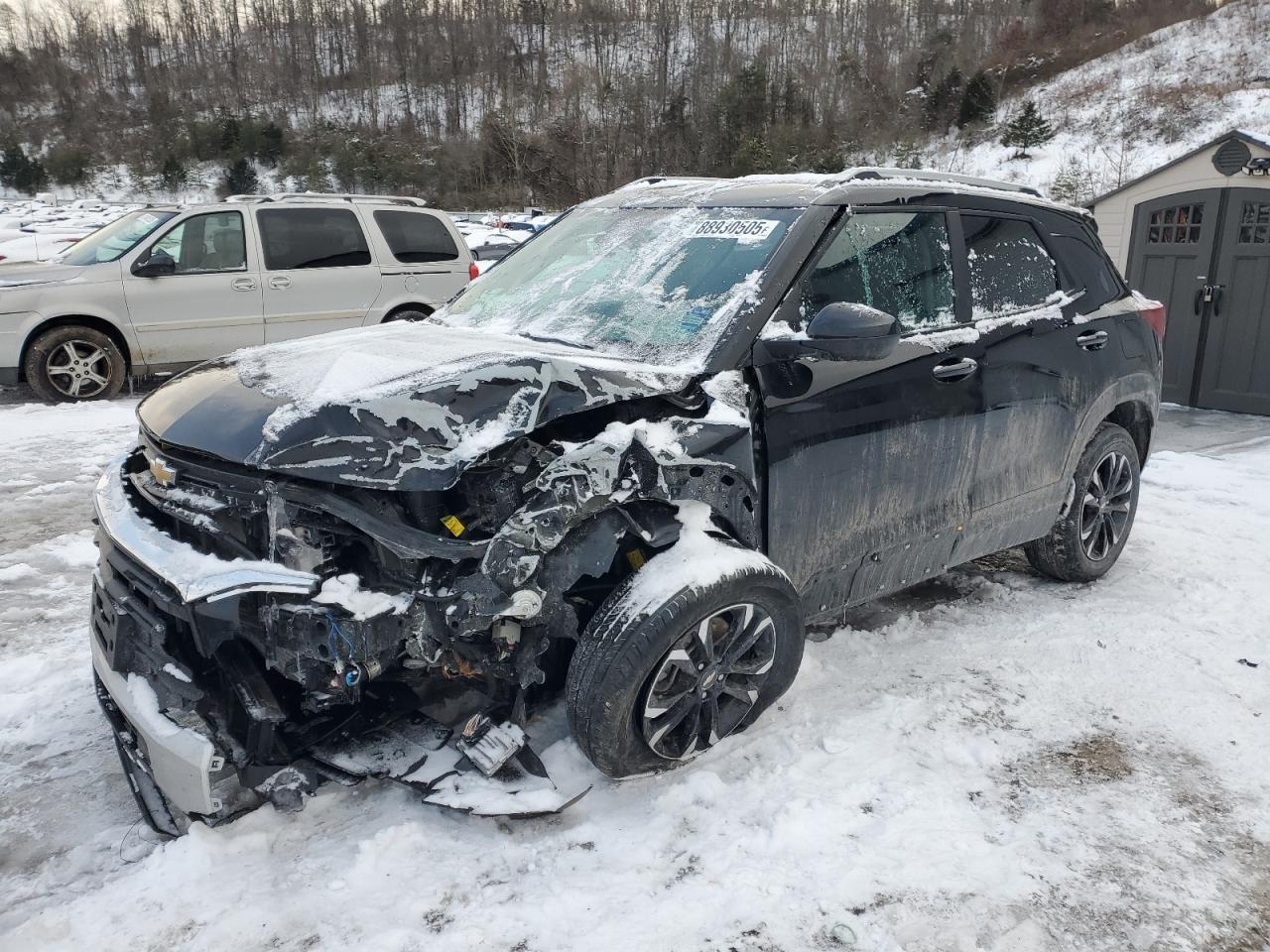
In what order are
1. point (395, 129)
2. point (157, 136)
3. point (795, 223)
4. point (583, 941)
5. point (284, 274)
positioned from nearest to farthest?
1. point (583, 941)
2. point (795, 223)
3. point (284, 274)
4. point (157, 136)
5. point (395, 129)

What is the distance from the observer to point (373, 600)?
2318 mm

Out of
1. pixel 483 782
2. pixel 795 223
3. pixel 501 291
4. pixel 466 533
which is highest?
pixel 795 223

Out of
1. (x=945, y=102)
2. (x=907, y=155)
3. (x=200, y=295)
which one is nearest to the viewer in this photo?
(x=200, y=295)

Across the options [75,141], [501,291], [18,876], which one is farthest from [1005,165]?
[75,141]

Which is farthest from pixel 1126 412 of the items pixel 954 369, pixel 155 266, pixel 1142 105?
pixel 1142 105

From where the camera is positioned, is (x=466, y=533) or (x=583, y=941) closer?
(x=583, y=941)

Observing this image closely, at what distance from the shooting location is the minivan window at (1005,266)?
3.73 meters

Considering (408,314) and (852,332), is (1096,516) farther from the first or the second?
(408,314)

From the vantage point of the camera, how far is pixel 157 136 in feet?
179

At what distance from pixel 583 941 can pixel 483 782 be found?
1.76ft

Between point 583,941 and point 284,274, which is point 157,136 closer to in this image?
point 284,274

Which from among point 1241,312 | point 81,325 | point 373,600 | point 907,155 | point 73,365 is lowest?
point 73,365

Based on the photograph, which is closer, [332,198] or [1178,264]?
[1178,264]

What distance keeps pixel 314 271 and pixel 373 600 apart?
25.4 ft
